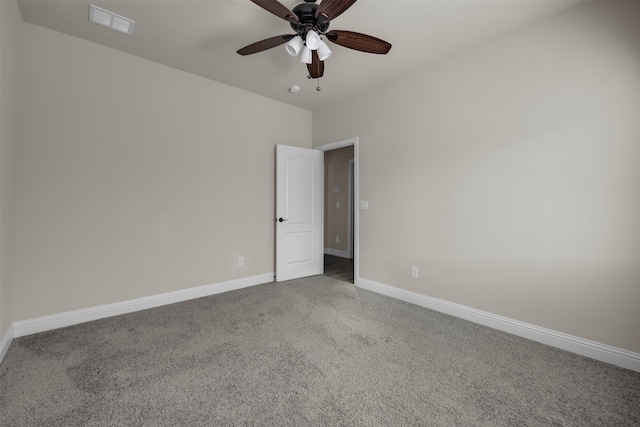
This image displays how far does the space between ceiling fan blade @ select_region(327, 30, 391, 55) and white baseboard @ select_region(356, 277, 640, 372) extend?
8.27 ft

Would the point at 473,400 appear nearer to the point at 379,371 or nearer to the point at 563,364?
the point at 379,371

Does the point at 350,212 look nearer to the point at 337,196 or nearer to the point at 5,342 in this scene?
the point at 337,196

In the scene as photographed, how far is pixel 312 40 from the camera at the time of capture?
1965mm

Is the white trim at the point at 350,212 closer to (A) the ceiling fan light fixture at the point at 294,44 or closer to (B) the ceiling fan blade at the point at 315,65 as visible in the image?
(B) the ceiling fan blade at the point at 315,65

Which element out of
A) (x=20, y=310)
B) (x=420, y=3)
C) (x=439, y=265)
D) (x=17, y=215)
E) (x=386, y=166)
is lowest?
(x=20, y=310)

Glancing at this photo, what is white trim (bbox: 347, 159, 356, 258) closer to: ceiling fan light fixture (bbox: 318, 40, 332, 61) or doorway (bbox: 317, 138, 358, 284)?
doorway (bbox: 317, 138, 358, 284)

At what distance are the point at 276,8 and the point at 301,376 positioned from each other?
2.37m

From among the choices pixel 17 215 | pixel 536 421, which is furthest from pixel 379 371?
pixel 17 215

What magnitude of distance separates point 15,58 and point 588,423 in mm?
4570

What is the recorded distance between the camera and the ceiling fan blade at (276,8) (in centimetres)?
167

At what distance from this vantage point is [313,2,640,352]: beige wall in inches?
78.2

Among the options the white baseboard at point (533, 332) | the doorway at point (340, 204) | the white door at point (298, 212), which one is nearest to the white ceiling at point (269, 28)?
the white door at point (298, 212)

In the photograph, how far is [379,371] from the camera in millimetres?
1881

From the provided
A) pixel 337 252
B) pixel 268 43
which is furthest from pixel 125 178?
pixel 337 252
